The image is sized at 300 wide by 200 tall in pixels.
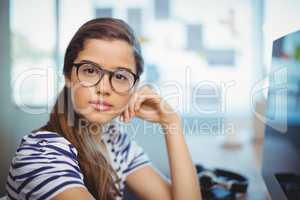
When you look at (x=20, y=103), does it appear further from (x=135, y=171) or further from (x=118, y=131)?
(x=135, y=171)

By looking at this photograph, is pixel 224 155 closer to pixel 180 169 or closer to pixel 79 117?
pixel 180 169

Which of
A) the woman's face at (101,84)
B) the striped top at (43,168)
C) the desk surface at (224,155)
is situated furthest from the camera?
the desk surface at (224,155)

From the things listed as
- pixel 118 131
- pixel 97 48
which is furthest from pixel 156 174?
pixel 97 48

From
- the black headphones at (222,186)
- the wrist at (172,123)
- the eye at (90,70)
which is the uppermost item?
the eye at (90,70)

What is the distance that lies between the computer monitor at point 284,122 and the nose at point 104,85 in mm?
462

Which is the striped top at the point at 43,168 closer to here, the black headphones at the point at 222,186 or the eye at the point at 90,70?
the eye at the point at 90,70

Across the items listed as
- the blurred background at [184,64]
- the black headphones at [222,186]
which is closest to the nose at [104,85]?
the blurred background at [184,64]

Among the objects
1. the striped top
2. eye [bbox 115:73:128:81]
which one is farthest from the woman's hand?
the striped top

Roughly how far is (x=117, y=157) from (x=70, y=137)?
214mm

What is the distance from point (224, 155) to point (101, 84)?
0.86 metres

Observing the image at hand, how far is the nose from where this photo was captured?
0.72 m

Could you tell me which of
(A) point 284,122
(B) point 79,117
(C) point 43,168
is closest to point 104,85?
(B) point 79,117

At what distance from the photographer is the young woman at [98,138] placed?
626 millimetres

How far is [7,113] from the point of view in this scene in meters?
1.10
